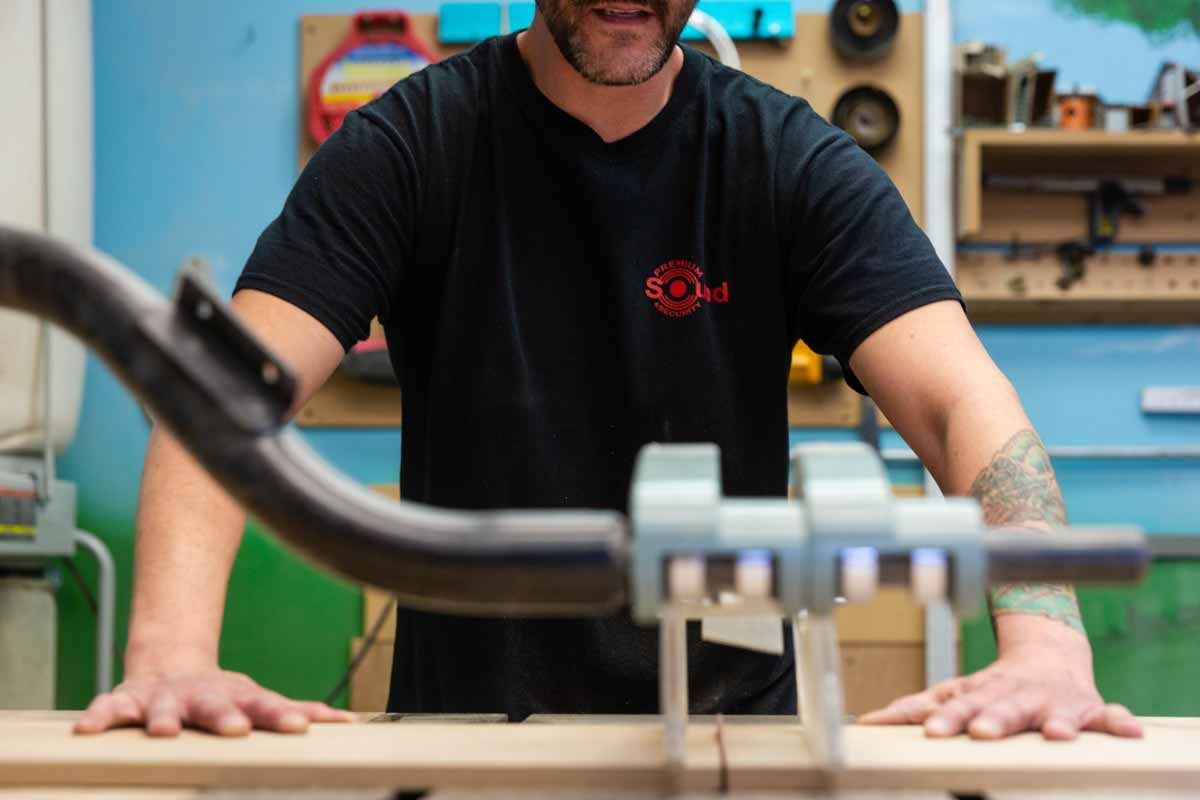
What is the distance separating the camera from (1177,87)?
2766 millimetres

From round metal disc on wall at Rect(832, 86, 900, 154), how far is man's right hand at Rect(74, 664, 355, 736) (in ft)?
7.37

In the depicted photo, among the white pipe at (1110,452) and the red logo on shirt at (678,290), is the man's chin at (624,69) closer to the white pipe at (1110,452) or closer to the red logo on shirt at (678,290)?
the red logo on shirt at (678,290)

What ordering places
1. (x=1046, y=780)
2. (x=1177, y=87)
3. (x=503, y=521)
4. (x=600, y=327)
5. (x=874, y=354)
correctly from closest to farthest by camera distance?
1. (x=503, y=521)
2. (x=1046, y=780)
3. (x=874, y=354)
4. (x=600, y=327)
5. (x=1177, y=87)

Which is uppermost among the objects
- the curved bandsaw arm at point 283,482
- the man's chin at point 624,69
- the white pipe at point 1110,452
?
the man's chin at point 624,69

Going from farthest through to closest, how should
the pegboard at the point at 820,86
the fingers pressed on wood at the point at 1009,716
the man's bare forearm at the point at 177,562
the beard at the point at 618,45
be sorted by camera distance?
the pegboard at the point at 820,86, the beard at the point at 618,45, the man's bare forearm at the point at 177,562, the fingers pressed on wood at the point at 1009,716

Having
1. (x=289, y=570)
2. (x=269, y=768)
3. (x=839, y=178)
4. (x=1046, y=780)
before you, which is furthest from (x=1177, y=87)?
(x=269, y=768)

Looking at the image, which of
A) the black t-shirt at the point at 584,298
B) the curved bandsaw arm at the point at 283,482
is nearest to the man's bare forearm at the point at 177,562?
the black t-shirt at the point at 584,298

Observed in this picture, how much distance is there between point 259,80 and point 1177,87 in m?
1.99

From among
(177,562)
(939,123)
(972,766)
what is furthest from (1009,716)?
(939,123)

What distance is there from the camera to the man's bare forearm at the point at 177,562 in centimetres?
98

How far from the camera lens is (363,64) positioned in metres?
2.93

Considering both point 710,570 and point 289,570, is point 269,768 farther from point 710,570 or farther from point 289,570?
point 289,570

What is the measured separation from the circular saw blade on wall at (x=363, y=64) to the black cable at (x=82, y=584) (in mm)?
1082

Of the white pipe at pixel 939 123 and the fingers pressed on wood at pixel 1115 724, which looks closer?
the fingers pressed on wood at pixel 1115 724
